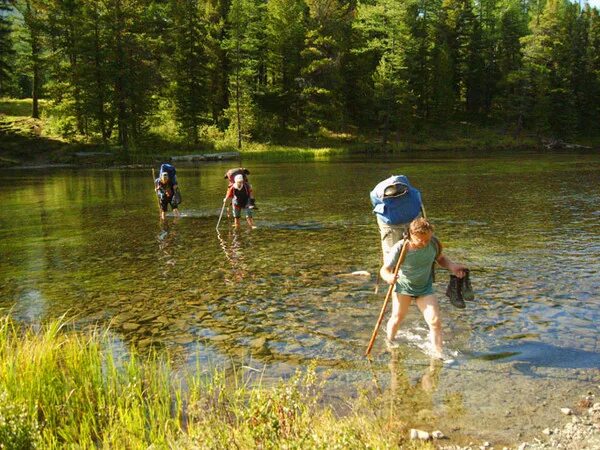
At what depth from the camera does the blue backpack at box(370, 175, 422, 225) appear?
7.84 m

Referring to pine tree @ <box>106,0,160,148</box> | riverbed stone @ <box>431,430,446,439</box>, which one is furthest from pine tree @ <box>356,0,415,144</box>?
riverbed stone @ <box>431,430,446,439</box>

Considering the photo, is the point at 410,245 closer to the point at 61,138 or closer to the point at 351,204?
the point at 351,204

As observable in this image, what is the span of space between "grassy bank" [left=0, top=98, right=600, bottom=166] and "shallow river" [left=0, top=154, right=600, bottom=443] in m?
33.6

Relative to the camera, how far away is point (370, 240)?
1521 centimetres

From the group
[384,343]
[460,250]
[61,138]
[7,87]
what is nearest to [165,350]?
[384,343]

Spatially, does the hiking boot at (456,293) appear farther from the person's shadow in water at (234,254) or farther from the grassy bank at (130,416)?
the person's shadow in water at (234,254)

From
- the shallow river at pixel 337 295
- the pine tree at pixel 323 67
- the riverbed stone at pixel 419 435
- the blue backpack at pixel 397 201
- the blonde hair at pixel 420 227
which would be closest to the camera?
the riverbed stone at pixel 419 435

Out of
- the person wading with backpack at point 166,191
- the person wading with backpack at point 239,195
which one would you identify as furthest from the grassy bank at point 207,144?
the person wading with backpack at point 239,195

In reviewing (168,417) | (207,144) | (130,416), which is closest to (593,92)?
(207,144)

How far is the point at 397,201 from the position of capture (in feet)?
25.9

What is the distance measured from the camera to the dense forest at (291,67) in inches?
2267

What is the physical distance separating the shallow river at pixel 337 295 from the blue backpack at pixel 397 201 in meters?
1.78

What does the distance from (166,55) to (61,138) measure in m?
20.0

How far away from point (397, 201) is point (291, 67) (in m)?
67.1
